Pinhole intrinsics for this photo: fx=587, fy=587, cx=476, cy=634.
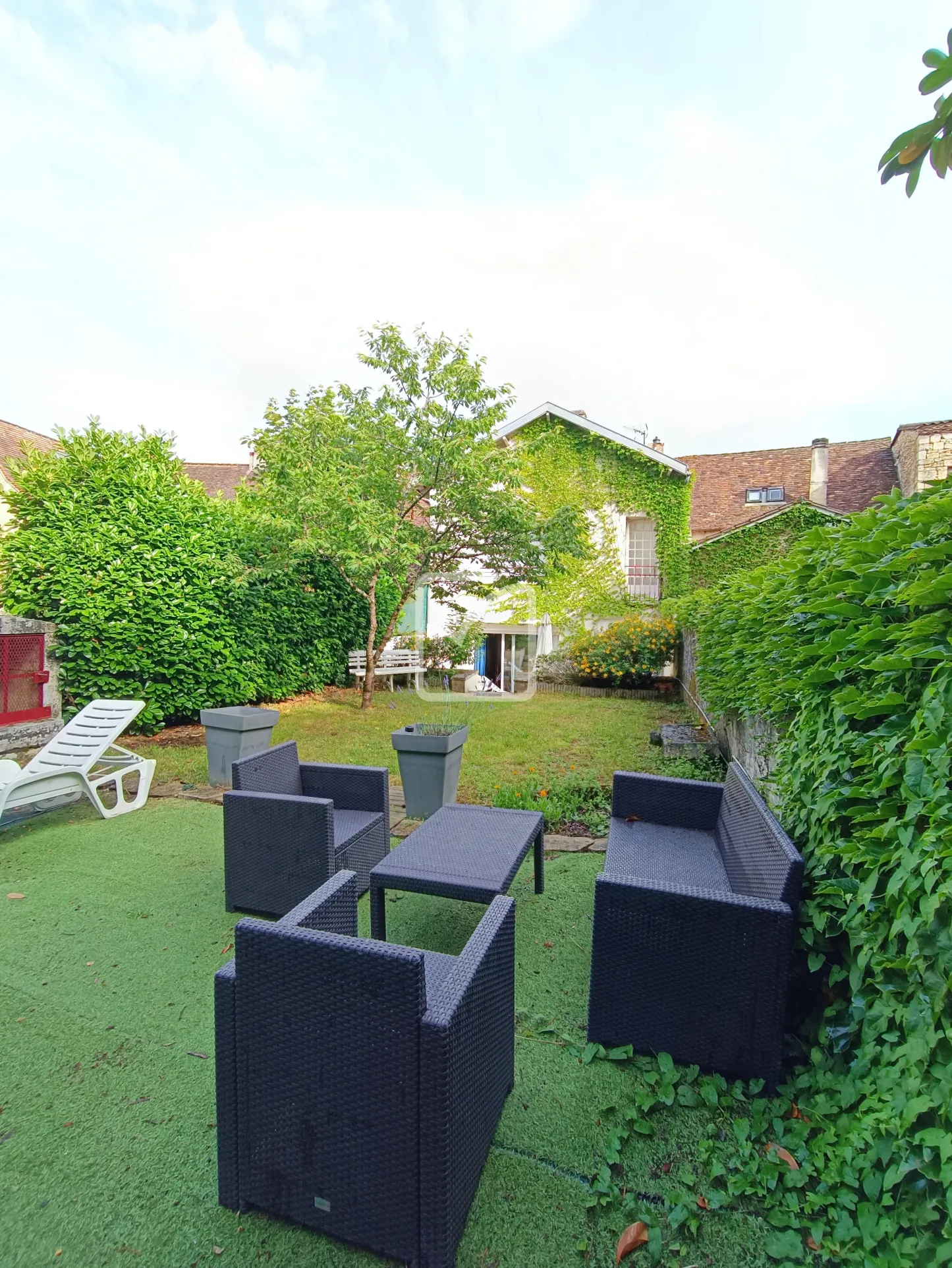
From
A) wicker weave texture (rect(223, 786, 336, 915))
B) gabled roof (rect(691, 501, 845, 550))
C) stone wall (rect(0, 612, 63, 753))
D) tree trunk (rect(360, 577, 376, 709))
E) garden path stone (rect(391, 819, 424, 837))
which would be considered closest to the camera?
wicker weave texture (rect(223, 786, 336, 915))

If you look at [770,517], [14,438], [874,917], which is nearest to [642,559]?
[770,517]

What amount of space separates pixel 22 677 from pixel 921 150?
8283mm

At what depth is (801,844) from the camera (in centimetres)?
217

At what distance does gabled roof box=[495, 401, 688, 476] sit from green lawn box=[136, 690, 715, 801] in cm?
665

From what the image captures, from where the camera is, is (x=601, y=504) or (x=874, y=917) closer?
(x=874, y=917)

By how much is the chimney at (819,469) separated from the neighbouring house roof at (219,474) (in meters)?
19.4

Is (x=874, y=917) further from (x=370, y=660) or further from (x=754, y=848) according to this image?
(x=370, y=660)

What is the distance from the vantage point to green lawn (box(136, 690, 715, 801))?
6.30 meters

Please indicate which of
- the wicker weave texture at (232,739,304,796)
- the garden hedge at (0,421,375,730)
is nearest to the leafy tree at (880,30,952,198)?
the wicker weave texture at (232,739,304,796)

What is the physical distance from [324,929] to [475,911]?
174 centimetres

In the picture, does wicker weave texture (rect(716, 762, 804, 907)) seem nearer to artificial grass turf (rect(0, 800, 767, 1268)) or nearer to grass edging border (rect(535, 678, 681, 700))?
artificial grass turf (rect(0, 800, 767, 1268))

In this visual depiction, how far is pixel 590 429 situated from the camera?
15594 mm

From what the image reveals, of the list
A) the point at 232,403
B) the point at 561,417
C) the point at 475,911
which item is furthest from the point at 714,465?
the point at 475,911

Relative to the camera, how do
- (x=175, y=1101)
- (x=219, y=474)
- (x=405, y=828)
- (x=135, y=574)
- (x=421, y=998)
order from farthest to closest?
(x=219, y=474) < (x=135, y=574) < (x=405, y=828) < (x=175, y=1101) < (x=421, y=998)
